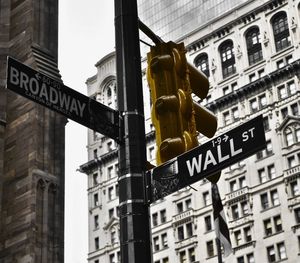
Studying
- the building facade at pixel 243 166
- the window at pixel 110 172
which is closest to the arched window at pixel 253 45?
the building facade at pixel 243 166

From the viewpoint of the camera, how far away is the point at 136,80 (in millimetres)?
8570

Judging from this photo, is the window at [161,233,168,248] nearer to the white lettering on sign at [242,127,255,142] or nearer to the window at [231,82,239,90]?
the window at [231,82,239,90]

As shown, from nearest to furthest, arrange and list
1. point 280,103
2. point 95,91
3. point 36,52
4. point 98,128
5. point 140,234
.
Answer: point 140,234 < point 98,128 < point 36,52 < point 280,103 < point 95,91

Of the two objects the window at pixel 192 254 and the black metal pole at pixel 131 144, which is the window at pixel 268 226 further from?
the black metal pole at pixel 131 144

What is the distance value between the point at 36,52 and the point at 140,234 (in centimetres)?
1837

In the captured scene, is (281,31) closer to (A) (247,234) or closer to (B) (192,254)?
(A) (247,234)

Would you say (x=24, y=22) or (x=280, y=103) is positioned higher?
(x=280, y=103)

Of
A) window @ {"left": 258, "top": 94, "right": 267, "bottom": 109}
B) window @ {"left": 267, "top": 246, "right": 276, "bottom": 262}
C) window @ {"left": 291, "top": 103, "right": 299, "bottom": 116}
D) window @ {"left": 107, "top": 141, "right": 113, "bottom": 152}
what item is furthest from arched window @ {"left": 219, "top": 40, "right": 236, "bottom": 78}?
window @ {"left": 267, "top": 246, "right": 276, "bottom": 262}

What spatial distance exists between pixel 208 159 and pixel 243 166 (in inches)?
2811

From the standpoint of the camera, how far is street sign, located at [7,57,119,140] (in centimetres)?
809

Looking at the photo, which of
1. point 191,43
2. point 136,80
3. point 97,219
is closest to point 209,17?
point 191,43

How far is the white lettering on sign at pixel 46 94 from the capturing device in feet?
26.6

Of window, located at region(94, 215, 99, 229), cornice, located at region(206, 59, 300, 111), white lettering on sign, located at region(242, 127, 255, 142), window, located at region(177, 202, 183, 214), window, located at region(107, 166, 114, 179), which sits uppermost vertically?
cornice, located at region(206, 59, 300, 111)

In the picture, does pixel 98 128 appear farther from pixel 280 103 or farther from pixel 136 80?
pixel 280 103
